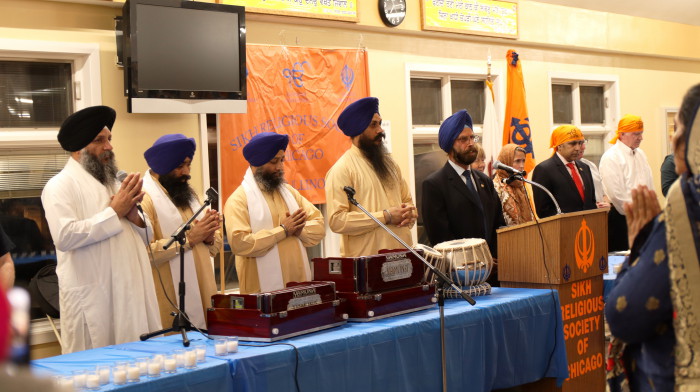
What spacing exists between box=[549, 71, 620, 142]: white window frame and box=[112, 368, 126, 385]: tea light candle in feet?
21.8

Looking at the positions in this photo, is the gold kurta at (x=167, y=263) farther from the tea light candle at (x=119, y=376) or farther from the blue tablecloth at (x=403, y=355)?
the tea light candle at (x=119, y=376)

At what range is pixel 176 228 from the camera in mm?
4172

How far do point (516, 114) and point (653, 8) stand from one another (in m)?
3.47

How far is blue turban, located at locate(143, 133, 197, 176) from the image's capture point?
4.24 m

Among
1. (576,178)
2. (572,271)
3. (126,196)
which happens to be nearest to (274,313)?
(126,196)

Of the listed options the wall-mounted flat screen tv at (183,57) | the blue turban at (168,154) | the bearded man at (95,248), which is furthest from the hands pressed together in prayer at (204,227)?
the wall-mounted flat screen tv at (183,57)

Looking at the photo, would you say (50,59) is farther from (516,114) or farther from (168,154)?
(516,114)

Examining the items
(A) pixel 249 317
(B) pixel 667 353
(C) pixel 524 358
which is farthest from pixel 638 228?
(C) pixel 524 358

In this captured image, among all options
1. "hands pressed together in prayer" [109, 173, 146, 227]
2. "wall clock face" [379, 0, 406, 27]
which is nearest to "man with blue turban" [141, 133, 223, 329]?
"hands pressed together in prayer" [109, 173, 146, 227]

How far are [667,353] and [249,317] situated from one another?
1.72 metres

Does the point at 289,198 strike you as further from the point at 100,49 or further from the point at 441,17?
the point at 441,17

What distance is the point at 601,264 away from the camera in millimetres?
4605

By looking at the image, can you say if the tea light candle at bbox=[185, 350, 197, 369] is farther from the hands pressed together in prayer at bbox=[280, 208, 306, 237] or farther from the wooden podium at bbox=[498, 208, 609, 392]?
the wooden podium at bbox=[498, 208, 609, 392]

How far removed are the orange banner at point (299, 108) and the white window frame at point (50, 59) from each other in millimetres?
983
